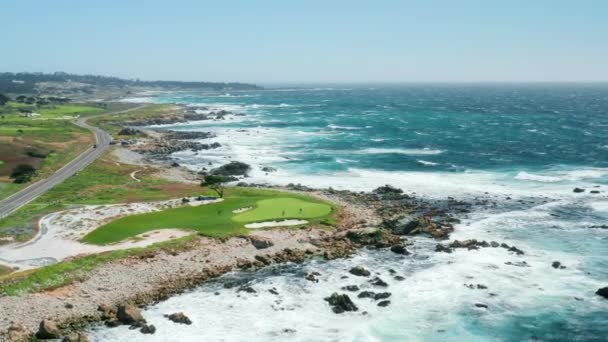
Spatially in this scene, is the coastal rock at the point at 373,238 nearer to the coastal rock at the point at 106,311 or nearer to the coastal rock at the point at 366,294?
the coastal rock at the point at 366,294

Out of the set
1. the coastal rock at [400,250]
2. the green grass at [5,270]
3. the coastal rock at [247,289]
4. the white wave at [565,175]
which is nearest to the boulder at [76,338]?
the coastal rock at [247,289]

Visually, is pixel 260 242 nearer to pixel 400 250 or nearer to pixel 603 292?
pixel 400 250

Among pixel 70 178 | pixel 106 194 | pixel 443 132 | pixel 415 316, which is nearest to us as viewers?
pixel 415 316

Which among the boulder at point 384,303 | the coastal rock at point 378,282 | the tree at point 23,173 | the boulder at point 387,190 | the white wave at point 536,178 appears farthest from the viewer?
the white wave at point 536,178

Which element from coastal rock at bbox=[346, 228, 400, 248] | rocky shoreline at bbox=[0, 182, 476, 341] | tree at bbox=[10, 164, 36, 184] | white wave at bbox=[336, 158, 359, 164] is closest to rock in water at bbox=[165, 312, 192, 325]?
rocky shoreline at bbox=[0, 182, 476, 341]

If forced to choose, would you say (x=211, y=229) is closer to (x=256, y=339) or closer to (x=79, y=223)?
(x=79, y=223)

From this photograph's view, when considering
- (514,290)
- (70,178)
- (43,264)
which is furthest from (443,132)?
(43,264)
